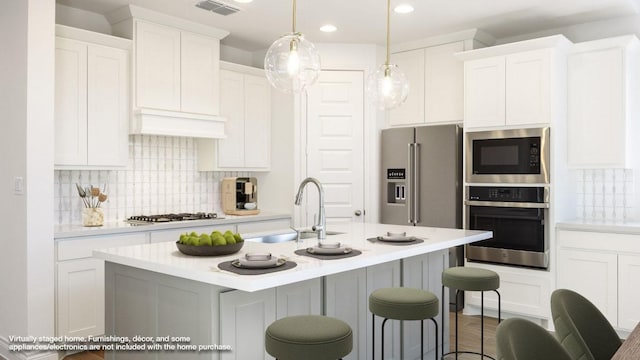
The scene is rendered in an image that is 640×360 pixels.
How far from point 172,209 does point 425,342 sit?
8.78ft

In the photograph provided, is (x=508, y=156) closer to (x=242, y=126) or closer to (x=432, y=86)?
(x=432, y=86)

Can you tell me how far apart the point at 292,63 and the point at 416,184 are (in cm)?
245

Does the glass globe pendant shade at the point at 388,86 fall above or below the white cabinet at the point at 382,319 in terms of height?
above

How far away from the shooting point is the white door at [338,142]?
519 centimetres

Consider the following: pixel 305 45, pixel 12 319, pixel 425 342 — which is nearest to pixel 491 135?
pixel 425 342

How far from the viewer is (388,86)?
3328 mm

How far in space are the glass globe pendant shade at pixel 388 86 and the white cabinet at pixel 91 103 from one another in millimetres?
2127

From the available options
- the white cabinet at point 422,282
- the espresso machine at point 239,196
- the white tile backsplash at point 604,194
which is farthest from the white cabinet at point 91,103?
the white tile backsplash at point 604,194

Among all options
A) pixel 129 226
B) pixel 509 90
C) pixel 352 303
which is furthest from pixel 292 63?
pixel 509 90

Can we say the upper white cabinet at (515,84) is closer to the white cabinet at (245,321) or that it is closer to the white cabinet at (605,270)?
the white cabinet at (605,270)

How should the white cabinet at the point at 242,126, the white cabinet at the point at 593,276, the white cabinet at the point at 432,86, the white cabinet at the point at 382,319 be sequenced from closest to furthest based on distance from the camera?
the white cabinet at the point at 382,319 < the white cabinet at the point at 593,276 < the white cabinet at the point at 432,86 < the white cabinet at the point at 242,126

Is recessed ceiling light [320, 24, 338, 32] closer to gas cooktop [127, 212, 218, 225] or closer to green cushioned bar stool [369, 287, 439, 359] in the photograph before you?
gas cooktop [127, 212, 218, 225]

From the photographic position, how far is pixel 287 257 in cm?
244

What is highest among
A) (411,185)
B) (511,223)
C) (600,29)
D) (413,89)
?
(600,29)
